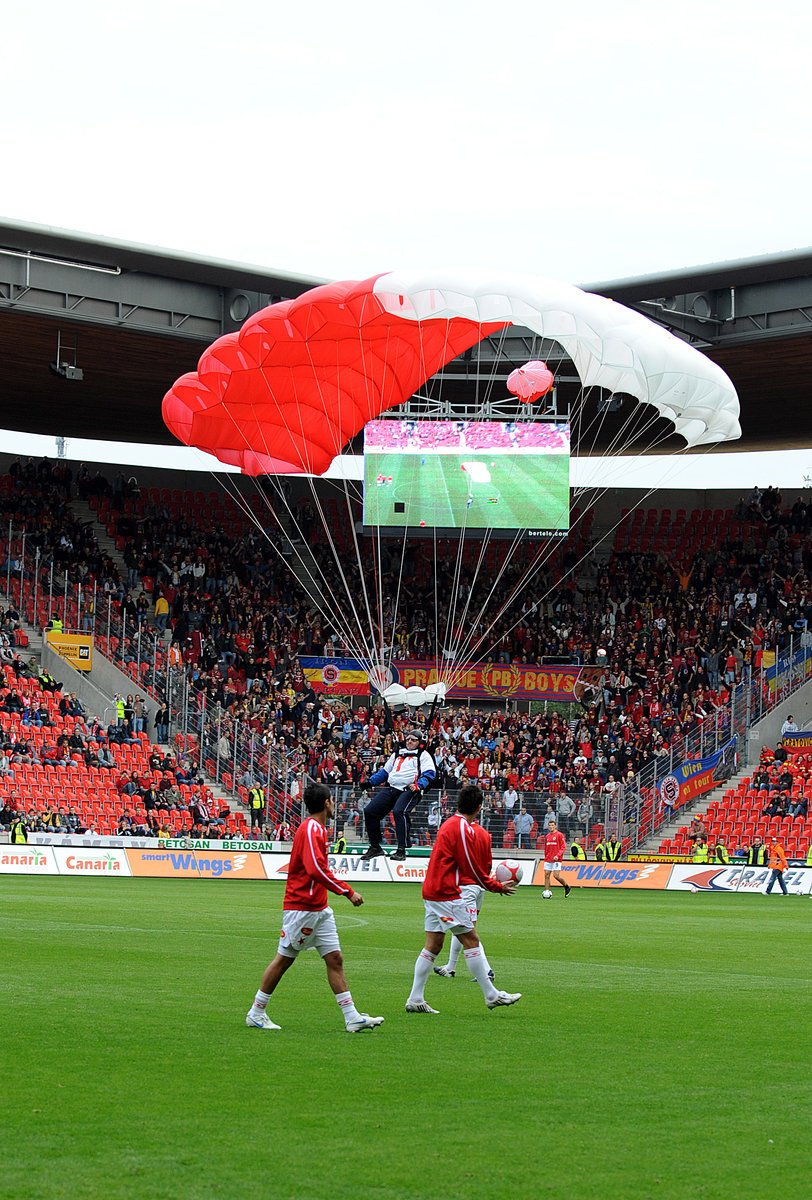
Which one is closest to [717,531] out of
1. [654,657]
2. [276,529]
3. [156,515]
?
[654,657]

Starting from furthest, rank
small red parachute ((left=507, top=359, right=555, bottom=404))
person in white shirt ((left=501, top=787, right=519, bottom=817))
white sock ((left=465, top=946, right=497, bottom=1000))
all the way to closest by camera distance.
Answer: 1. person in white shirt ((left=501, top=787, right=519, bottom=817))
2. small red parachute ((left=507, top=359, right=555, bottom=404))
3. white sock ((left=465, top=946, right=497, bottom=1000))

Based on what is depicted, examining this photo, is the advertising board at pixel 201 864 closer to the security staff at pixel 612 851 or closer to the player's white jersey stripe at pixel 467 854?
the security staff at pixel 612 851

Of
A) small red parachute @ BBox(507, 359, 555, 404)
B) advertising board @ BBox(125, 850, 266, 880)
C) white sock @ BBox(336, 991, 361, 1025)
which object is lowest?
advertising board @ BBox(125, 850, 266, 880)

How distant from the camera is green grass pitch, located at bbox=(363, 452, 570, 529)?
108 feet

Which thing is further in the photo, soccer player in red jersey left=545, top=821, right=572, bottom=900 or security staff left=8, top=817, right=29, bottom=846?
security staff left=8, top=817, right=29, bottom=846

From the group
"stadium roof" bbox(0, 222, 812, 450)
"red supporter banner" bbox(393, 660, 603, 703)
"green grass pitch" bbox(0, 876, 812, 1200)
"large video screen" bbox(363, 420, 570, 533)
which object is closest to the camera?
"green grass pitch" bbox(0, 876, 812, 1200)

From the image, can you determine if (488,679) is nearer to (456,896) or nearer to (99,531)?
(99,531)

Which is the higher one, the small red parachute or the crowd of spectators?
the small red parachute

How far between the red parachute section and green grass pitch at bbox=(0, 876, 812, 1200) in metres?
10.1

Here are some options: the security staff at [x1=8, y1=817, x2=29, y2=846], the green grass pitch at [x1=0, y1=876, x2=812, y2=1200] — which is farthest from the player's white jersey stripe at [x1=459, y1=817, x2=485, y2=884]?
the security staff at [x1=8, y1=817, x2=29, y2=846]

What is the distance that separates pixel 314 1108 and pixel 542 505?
27347 millimetres

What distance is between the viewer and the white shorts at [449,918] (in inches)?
427

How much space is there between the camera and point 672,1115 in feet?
23.8

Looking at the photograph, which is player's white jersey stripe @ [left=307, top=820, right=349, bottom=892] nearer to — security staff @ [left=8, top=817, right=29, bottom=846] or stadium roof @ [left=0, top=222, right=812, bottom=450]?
security staff @ [left=8, top=817, right=29, bottom=846]
